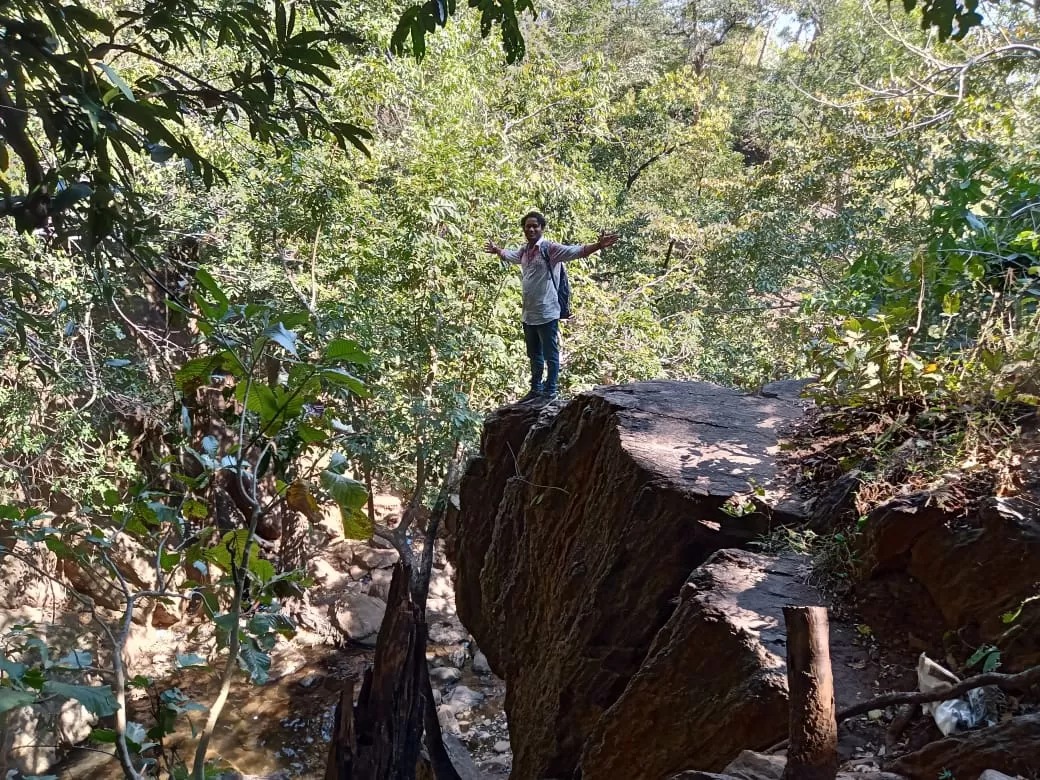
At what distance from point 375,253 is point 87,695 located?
752 cm

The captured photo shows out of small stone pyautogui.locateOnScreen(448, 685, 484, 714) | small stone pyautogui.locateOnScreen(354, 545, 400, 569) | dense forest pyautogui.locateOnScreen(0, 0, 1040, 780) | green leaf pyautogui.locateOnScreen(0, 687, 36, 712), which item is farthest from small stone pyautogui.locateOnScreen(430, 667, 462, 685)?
green leaf pyautogui.locateOnScreen(0, 687, 36, 712)

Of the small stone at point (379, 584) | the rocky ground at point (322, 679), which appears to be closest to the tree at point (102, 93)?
the rocky ground at point (322, 679)

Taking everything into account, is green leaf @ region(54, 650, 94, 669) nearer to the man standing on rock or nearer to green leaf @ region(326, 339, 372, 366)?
green leaf @ region(326, 339, 372, 366)

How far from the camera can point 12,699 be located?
3.71ft

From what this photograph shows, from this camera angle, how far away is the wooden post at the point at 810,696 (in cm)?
152

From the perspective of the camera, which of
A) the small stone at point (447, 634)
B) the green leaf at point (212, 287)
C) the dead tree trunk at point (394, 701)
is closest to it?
the green leaf at point (212, 287)

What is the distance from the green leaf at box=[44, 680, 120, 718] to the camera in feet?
4.26

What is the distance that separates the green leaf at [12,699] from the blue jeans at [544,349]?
4.81 meters

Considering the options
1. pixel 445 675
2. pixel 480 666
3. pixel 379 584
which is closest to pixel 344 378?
pixel 445 675

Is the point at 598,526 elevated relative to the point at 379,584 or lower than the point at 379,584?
elevated

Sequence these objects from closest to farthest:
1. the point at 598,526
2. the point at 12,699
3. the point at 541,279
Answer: the point at 12,699, the point at 598,526, the point at 541,279

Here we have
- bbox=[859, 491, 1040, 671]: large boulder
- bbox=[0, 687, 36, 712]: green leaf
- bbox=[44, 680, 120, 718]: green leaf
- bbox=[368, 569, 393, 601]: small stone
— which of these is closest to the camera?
bbox=[0, 687, 36, 712]: green leaf

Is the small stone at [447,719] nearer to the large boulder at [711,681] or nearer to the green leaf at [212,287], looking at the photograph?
the large boulder at [711,681]

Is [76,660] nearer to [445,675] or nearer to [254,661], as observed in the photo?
[254,661]
